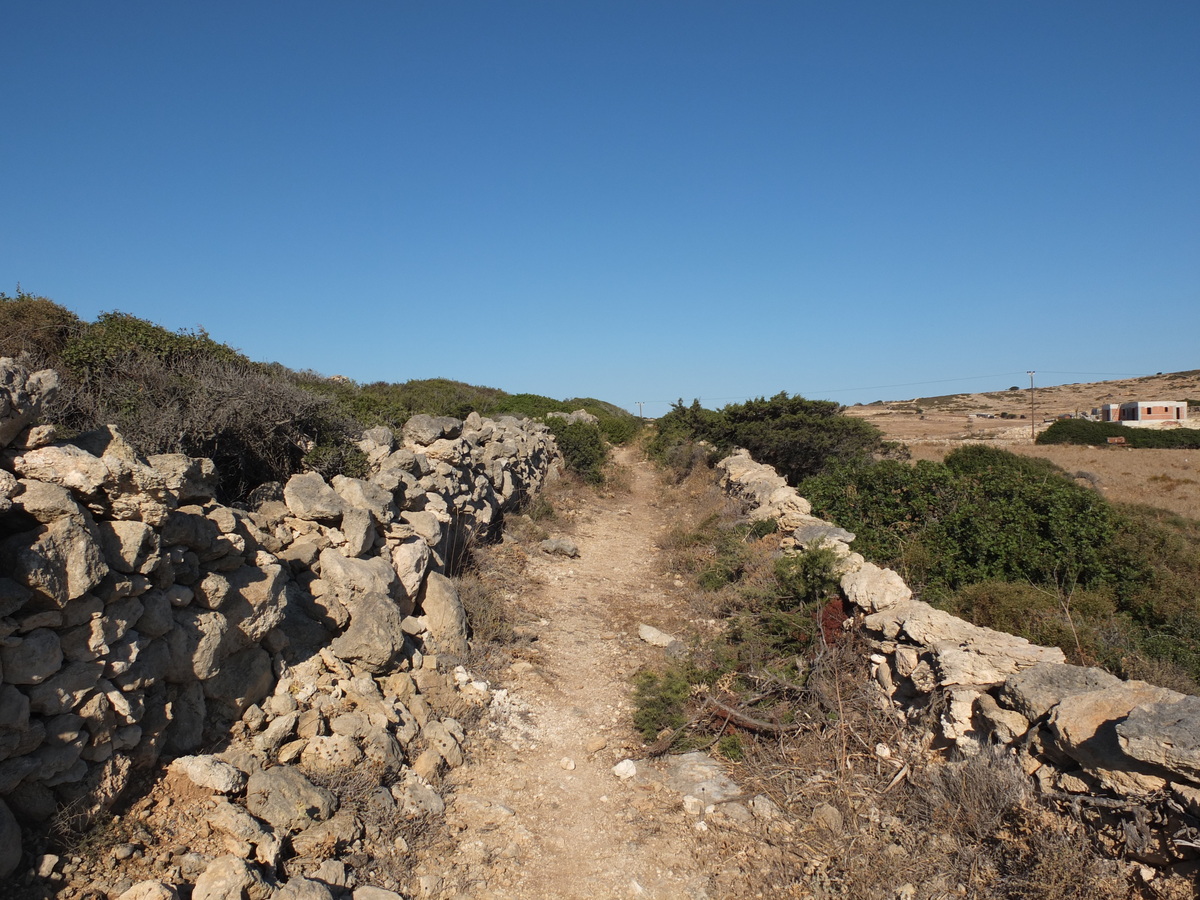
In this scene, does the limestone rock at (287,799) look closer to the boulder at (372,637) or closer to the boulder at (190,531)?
the boulder at (372,637)

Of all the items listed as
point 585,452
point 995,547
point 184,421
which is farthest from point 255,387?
point 585,452

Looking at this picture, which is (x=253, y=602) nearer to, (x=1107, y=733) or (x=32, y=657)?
(x=32, y=657)

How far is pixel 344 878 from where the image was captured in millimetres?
3662

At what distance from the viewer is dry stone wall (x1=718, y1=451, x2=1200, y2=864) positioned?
325 cm

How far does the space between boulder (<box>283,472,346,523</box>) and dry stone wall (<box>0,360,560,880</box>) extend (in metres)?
0.02

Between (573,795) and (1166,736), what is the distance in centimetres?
357

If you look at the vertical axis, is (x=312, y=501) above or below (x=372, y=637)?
above

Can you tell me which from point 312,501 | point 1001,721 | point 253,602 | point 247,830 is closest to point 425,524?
point 312,501

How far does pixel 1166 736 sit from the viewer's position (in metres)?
3.25

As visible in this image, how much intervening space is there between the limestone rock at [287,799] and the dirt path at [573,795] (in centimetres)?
84

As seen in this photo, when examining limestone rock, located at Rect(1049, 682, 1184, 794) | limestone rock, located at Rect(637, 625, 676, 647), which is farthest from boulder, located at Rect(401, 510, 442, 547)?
limestone rock, located at Rect(1049, 682, 1184, 794)

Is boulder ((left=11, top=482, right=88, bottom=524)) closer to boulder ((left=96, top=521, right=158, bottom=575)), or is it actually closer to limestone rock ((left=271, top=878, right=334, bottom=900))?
boulder ((left=96, top=521, right=158, bottom=575))

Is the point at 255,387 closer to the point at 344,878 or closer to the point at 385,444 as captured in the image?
the point at 385,444

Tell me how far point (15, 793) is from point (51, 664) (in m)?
0.58
